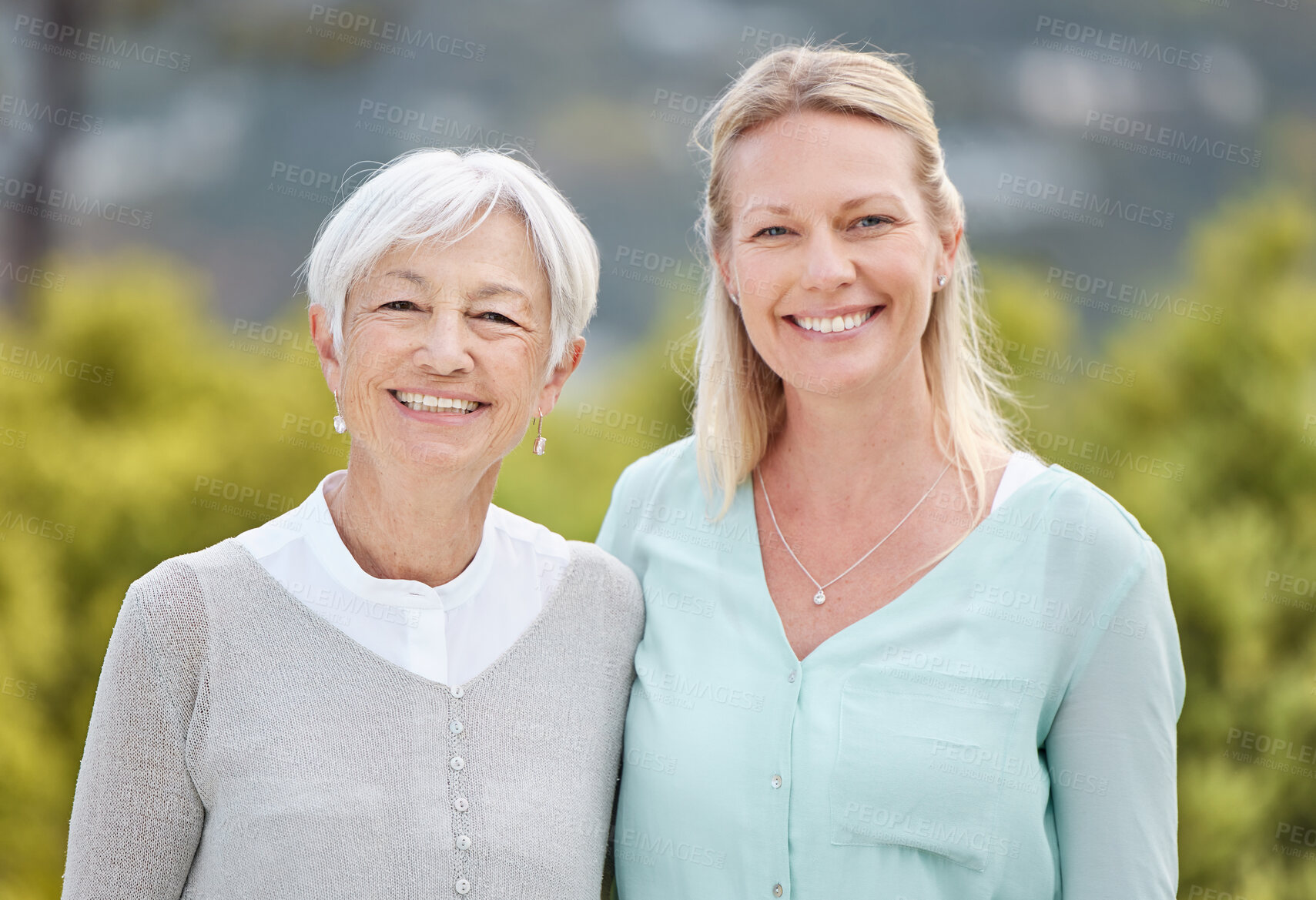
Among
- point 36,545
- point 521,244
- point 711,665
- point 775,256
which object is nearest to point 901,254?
point 775,256

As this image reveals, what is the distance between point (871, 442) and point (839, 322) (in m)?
0.32

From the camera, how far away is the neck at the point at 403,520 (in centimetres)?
224

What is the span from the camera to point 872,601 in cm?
243

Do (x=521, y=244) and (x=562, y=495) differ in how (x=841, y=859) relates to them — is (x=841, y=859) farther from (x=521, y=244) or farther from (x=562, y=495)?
(x=562, y=495)

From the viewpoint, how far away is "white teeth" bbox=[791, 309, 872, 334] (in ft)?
8.01

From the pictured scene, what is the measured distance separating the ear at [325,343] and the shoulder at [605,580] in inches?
24.8
